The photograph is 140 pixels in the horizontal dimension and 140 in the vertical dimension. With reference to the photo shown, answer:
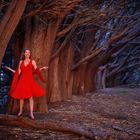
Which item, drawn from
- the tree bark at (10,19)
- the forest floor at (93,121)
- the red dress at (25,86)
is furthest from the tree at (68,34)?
the tree bark at (10,19)

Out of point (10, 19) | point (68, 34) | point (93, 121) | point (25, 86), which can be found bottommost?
point (93, 121)

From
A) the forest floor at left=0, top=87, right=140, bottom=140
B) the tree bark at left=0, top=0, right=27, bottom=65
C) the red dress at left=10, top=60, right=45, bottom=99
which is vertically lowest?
the forest floor at left=0, top=87, right=140, bottom=140

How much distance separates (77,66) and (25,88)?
26.1 ft

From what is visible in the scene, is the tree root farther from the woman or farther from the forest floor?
the woman

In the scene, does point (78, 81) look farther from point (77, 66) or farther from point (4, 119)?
point (4, 119)

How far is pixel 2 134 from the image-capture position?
7957 millimetres

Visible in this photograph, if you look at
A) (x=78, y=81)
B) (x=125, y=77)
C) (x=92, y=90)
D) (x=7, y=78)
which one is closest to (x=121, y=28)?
(x=78, y=81)

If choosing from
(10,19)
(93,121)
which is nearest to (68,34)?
(93,121)

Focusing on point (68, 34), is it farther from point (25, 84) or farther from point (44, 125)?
point (44, 125)

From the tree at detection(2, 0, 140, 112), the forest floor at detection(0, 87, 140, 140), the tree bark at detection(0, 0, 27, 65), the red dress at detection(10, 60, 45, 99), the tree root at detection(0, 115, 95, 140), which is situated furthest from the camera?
the tree at detection(2, 0, 140, 112)

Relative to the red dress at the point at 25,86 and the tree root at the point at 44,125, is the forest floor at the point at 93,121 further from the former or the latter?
the red dress at the point at 25,86

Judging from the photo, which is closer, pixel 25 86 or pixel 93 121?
pixel 25 86

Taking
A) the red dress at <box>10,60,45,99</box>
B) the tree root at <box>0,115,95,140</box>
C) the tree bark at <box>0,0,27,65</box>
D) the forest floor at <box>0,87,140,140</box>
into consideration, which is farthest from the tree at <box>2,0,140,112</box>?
the tree root at <box>0,115,95,140</box>

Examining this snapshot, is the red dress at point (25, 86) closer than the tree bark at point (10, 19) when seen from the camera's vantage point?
No
